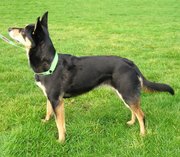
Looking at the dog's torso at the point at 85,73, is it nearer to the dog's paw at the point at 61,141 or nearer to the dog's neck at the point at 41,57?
the dog's neck at the point at 41,57

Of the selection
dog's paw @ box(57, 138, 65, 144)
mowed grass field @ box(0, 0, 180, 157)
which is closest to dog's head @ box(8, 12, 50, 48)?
mowed grass field @ box(0, 0, 180, 157)

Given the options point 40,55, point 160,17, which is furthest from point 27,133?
point 160,17

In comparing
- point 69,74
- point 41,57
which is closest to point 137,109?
point 69,74

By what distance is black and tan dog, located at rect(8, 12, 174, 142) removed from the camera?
5.04m

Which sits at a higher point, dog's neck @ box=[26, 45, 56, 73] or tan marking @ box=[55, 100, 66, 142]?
dog's neck @ box=[26, 45, 56, 73]

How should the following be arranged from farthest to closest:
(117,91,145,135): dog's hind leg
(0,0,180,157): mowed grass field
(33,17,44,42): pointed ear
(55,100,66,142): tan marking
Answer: (117,91,145,135): dog's hind leg < (55,100,66,142): tan marking < (33,17,44,42): pointed ear < (0,0,180,157): mowed grass field

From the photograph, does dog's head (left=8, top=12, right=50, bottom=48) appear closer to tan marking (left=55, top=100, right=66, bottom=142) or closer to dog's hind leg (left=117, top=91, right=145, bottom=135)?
tan marking (left=55, top=100, right=66, bottom=142)

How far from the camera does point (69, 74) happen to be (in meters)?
5.20

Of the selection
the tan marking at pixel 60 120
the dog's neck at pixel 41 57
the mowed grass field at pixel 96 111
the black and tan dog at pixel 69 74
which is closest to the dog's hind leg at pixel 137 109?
the black and tan dog at pixel 69 74

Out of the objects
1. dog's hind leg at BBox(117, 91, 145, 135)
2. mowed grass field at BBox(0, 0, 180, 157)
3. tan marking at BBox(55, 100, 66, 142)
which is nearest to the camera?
mowed grass field at BBox(0, 0, 180, 157)

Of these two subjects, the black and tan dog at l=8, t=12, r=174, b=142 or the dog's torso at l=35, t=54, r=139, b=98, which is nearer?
the black and tan dog at l=8, t=12, r=174, b=142

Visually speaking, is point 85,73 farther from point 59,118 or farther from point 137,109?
point 137,109

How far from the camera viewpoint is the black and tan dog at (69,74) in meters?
5.04

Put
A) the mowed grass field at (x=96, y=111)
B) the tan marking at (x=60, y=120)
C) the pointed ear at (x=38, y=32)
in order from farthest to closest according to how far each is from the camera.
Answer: the tan marking at (x=60, y=120)
the pointed ear at (x=38, y=32)
the mowed grass field at (x=96, y=111)
